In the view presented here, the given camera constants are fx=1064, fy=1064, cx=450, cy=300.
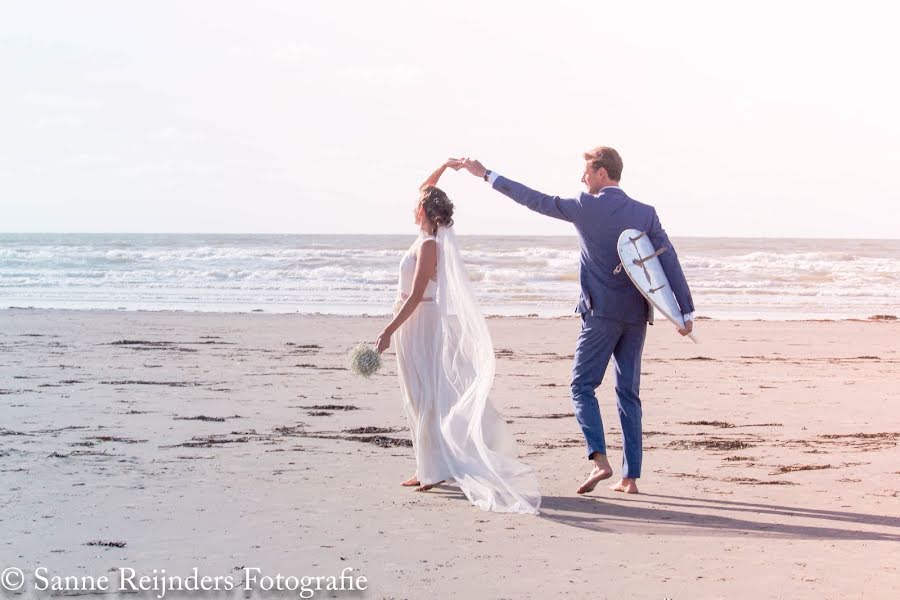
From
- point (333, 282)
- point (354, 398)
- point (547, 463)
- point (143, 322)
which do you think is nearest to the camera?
point (547, 463)

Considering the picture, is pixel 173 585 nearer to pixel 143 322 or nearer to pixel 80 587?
pixel 80 587

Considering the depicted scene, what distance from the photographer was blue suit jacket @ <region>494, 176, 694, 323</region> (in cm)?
554

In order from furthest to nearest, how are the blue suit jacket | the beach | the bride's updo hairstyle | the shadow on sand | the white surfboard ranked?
the bride's updo hairstyle, the blue suit jacket, the white surfboard, the shadow on sand, the beach

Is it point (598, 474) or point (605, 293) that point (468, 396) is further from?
point (605, 293)

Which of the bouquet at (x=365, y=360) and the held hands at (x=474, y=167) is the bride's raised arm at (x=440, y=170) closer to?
the held hands at (x=474, y=167)

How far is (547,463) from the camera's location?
6.59m

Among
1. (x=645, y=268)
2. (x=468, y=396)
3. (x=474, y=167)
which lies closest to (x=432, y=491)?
(x=468, y=396)

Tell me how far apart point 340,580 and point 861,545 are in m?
2.28

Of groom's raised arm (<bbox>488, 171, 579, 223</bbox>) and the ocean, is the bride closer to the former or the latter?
groom's raised arm (<bbox>488, 171, 579, 223</bbox>)

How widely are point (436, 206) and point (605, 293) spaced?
3.37ft

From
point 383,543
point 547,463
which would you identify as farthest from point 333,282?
point 383,543

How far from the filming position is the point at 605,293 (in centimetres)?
559

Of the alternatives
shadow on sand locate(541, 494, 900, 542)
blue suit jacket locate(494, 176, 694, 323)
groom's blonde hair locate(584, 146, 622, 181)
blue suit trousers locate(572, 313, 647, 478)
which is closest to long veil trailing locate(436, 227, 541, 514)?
shadow on sand locate(541, 494, 900, 542)

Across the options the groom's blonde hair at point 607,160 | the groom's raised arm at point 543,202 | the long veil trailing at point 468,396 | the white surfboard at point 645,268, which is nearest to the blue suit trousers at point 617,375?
the white surfboard at point 645,268
